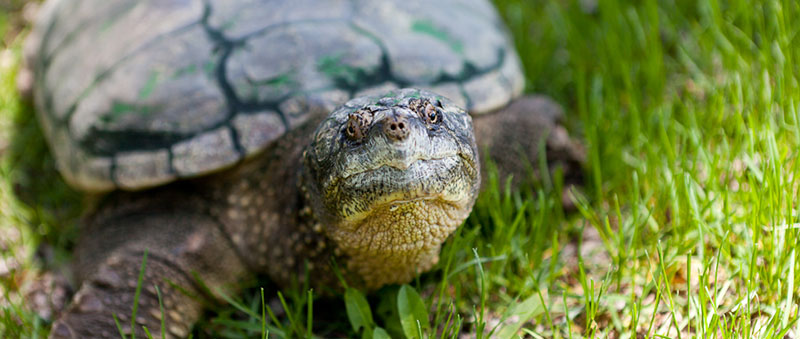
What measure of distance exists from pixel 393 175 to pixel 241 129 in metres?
0.84

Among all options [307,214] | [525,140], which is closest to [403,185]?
[307,214]

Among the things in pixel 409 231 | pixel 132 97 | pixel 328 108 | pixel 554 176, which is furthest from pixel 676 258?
pixel 132 97

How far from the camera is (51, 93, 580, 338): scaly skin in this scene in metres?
1.49

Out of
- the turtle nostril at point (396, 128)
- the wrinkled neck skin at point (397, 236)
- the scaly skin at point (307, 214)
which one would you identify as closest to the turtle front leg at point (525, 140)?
the scaly skin at point (307, 214)

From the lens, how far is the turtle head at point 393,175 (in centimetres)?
145

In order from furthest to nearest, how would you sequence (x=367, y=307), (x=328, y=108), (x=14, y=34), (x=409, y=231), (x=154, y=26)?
1. (x=14, y=34)
2. (x=154, y=26)
3. (x=328, y=108)
4. (x=367, y=307)
5. (x=409, y=231)

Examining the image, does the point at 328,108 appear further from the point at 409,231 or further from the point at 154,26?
the point at 154,26

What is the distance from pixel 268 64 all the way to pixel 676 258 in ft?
4.70

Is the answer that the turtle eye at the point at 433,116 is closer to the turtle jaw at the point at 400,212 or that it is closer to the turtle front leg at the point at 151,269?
the turtle jaw at the point at 400,212

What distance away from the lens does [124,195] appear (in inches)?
94.4

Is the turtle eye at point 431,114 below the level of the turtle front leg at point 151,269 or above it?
above

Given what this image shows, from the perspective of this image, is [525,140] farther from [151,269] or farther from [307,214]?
[151,269]

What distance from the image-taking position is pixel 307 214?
1.86 meters

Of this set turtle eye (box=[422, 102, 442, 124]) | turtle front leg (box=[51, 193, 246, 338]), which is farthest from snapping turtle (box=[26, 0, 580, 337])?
turtle eye (box=[422, 102, 442, 124])
